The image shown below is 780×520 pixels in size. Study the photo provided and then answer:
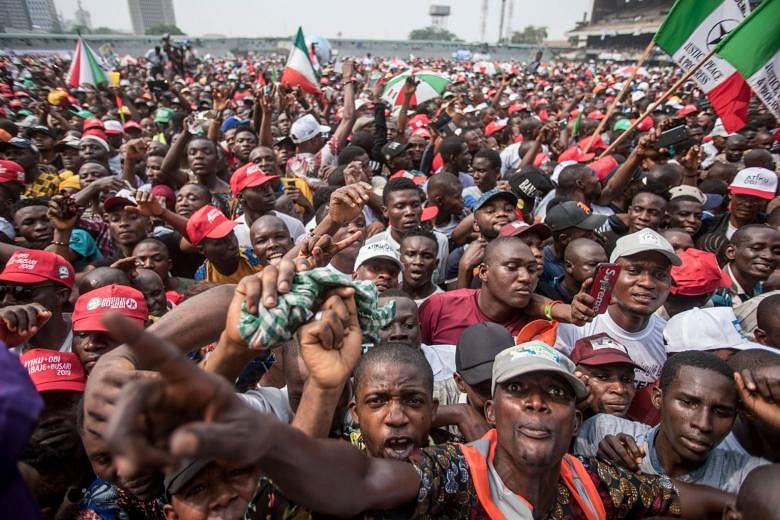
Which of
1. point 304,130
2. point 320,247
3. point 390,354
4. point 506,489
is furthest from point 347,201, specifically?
point 304,130

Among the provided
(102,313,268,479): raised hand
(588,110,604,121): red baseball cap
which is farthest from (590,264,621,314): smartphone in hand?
(588,110,604,121): red baseball cap

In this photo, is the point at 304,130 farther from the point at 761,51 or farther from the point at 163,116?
the point at 761,51

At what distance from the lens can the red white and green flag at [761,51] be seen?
14.6ft

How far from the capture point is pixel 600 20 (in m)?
59.1

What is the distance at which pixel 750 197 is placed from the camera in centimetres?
489

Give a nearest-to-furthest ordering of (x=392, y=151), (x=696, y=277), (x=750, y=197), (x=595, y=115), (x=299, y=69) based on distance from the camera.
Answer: (x=696, y=277)
(x=750, y=197)
(x=392, y=151)
(x=299, y=69)
(x=595, y=115)

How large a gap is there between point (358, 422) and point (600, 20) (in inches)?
2733

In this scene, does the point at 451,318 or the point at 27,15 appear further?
the point at 27,15

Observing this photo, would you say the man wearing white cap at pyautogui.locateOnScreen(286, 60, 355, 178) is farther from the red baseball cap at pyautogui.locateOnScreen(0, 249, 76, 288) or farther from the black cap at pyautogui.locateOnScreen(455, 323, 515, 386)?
the black cap at pyautogui.locateOnScreen(455, 323, 515, 386)

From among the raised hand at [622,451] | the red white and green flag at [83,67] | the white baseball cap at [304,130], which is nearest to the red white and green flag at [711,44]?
the white baseball cap at [304,130]

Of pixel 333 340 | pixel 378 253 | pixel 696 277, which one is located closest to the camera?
pixel 333 340

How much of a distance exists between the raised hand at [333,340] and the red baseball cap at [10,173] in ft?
16.2

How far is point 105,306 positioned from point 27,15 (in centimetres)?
6016

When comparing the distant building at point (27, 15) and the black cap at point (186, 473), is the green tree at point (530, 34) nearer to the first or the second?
the distant building at point (27, 15)
